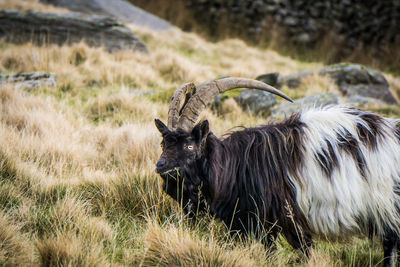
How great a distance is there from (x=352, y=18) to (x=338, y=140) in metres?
15.0

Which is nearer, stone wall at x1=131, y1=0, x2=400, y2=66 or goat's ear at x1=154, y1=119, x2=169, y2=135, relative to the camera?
goat's ear at x1=154, y1=119, x2=169, y2=135

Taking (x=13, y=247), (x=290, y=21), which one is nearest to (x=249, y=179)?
(x=13, y=247)

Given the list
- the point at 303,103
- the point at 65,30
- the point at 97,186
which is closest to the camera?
the point at 97,186

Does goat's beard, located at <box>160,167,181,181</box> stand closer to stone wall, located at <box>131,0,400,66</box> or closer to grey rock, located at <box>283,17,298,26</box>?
stone wall, located at <box>131,0,400,66</box>

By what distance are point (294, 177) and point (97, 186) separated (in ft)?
6.16

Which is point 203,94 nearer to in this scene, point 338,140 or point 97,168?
point 338,140

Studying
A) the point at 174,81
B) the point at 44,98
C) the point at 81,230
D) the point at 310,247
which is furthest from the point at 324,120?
the point at 174,81

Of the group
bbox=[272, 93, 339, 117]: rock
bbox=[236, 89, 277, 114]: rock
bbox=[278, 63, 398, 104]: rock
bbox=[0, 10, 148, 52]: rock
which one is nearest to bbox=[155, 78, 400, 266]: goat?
bbox=[272, 93, 339, 117]: rock

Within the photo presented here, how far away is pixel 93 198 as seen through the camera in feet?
10.5

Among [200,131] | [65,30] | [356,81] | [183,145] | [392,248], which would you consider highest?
[65,30]

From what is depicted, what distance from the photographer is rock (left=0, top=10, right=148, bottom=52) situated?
878 cm

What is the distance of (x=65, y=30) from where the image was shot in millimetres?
9086

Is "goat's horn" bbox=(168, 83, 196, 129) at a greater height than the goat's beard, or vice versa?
"goat's horn" bbox=(168, 83, 196, 129)

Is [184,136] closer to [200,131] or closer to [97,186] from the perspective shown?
[200,131]
